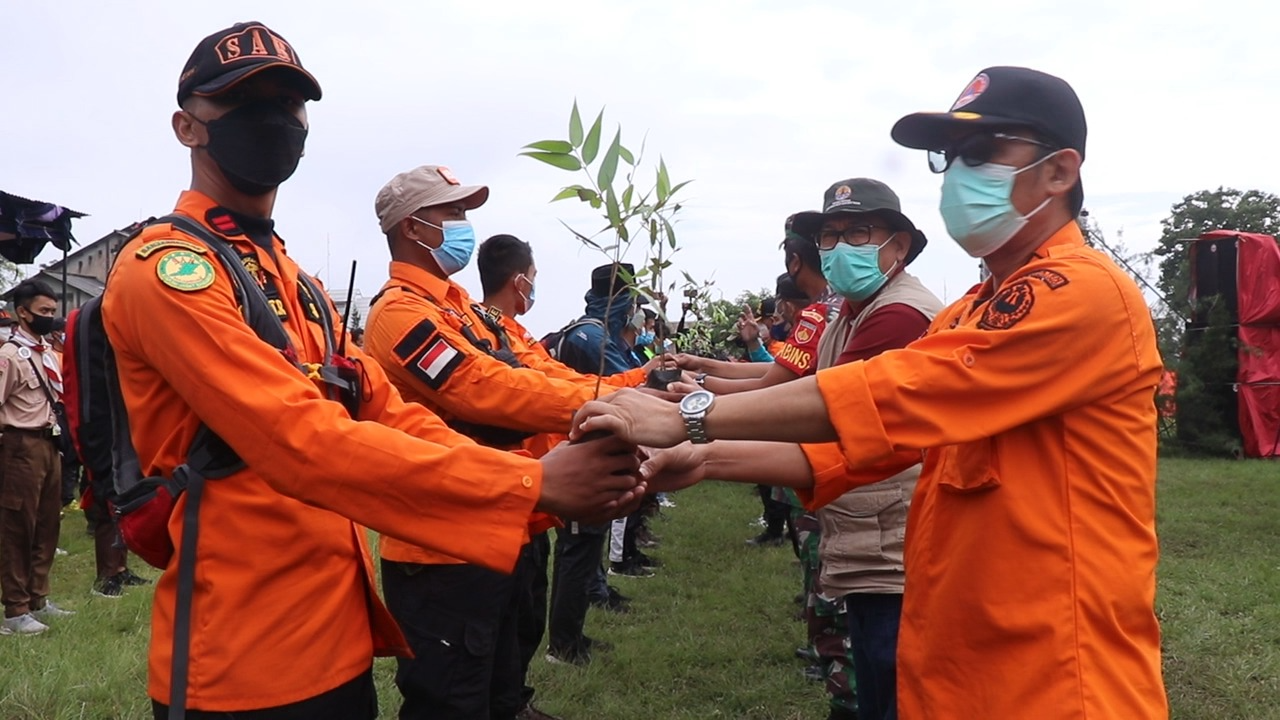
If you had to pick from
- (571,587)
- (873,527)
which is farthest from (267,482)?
(571,587)

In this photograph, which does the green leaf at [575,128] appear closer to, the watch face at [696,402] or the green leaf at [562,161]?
the green leaf at [562,161]

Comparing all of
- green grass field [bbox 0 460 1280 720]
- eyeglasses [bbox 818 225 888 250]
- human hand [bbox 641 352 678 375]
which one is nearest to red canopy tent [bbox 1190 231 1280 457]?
green grass field [bbox 0 460 1280 720]

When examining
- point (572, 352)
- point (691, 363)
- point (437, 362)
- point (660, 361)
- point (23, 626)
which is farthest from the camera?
point (572, 352)

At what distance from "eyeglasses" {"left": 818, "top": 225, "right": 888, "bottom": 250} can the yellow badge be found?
2.61 meters

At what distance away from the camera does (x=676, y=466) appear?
9.01ft

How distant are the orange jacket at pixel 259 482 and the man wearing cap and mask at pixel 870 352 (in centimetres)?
176

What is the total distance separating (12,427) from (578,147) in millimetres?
7109

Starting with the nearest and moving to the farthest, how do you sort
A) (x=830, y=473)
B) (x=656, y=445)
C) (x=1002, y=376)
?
1. (x=1002, y=376)
2. (x=656, y=445)
3. (x=830, y=473)

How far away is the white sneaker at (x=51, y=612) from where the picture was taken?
23.0 feet

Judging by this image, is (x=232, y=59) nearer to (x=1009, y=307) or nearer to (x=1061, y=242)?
(x=1009, y=307)

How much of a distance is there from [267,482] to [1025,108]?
1.94m

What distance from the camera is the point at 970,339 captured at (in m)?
1.98

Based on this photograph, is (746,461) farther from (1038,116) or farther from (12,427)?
(12,427)

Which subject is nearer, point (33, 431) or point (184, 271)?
point (184, 271)
